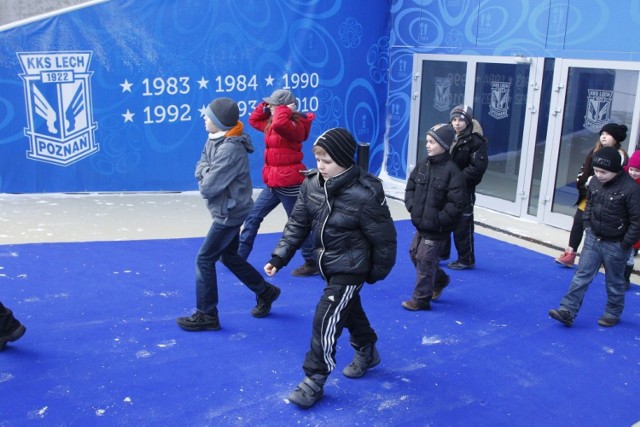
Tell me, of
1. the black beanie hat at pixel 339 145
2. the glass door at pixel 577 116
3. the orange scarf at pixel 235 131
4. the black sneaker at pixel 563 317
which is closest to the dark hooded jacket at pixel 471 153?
the black sneaker at pixel 563 317

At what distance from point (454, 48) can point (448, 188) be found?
Result: 4.59m

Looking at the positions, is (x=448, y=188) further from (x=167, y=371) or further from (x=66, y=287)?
(x=66, y=287)

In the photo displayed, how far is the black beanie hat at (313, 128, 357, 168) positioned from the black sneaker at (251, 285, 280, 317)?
1.75 meters

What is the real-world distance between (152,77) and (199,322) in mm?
5081

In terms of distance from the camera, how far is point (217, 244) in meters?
4.73

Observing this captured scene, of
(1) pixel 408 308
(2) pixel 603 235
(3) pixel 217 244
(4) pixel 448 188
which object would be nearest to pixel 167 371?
(3) pixel 217 244

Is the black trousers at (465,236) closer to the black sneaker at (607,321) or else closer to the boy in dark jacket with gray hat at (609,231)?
the boy in dark jacket with gray hat at (609,231)

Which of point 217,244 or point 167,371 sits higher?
point 217,244

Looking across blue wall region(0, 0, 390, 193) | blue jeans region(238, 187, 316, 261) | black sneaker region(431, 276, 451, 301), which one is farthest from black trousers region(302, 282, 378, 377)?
blue wall region(0, 0, 390, 193)

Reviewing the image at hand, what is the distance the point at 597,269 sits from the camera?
5.05 m

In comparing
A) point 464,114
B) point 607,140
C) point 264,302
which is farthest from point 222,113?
point 607,140

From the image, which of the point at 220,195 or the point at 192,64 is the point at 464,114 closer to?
the point at 220,195

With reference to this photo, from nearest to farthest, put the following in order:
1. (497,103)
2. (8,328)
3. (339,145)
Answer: (339,145) < (8,328) < (497,103)

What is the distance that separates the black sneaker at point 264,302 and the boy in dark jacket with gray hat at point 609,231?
2.21 m
